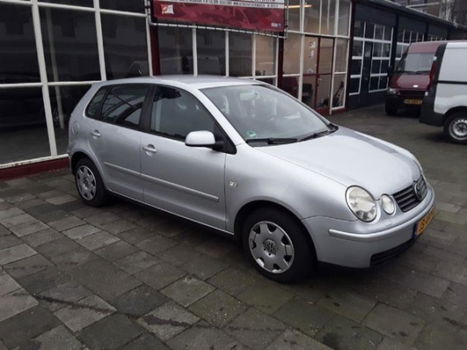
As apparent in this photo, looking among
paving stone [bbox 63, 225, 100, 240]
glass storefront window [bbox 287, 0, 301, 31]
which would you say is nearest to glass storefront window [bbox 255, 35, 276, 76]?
glass storefront window [bbox 287, 0, 301, 31]

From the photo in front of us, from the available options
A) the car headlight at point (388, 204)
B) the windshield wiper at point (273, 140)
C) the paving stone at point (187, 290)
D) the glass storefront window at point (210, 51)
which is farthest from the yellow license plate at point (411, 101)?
the paving stone at point (187, 290)

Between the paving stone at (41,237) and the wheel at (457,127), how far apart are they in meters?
8.21

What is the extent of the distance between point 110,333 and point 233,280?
1.06 meters

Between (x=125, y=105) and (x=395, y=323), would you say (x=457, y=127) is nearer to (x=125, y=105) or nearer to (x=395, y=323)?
(x=395, y=323)

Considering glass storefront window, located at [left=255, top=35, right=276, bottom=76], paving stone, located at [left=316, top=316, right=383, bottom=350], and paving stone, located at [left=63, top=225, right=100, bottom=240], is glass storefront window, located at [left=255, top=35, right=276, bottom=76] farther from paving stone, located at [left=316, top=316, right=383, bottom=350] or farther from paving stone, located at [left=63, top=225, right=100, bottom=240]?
paving stone, located at [left=316, top=316, right=383, bottom=350]

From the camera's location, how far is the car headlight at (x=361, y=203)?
9.14 feet

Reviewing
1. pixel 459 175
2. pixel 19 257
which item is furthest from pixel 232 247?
pixel 459 175

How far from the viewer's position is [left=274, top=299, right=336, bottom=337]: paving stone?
270 cm

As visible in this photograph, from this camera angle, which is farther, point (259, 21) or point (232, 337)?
point (259, 21)

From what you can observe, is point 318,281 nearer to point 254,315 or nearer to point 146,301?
point 254,315

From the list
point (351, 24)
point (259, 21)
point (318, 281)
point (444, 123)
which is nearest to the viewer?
point (318, 281)

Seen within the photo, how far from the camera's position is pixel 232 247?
3.87 meters

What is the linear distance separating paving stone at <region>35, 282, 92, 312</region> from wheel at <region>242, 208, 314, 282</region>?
1351mm

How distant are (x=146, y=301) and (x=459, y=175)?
5.60 m
